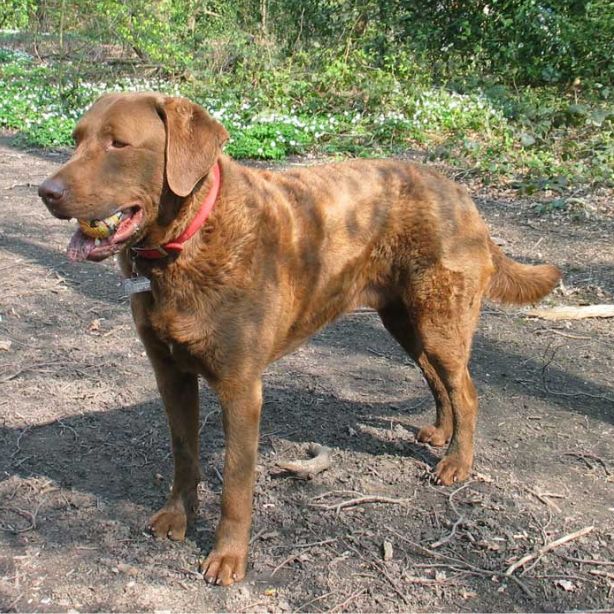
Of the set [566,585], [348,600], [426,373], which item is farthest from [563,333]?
[348,600]

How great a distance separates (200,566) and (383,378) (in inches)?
81.2

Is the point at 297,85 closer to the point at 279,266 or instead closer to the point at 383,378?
the point at 383,378

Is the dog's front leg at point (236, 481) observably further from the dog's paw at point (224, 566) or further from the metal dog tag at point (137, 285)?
the metal dog tag at point (137, 285)

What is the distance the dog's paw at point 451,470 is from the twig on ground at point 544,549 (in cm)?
60

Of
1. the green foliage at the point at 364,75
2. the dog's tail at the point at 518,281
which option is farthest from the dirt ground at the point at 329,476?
the green foliage at the point at 364,75

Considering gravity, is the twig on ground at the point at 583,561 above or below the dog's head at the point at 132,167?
below

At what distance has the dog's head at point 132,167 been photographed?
2.72 meters

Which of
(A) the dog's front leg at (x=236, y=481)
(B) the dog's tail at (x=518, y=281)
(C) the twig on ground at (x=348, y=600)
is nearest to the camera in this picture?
(C) the twig on ground at (x=348, y=600)

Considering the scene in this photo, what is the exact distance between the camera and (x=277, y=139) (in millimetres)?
10945

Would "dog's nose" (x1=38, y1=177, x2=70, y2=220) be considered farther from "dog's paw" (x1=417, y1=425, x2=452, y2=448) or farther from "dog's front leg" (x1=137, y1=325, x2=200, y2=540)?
"dog's paw" (x1=417, y1=425, x2=452, y2=448)

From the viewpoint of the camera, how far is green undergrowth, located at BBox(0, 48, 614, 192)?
369 inches

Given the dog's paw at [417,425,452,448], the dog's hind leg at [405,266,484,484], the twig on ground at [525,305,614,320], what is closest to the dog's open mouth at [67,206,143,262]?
the dog's hind leg at [405,266,484,484]

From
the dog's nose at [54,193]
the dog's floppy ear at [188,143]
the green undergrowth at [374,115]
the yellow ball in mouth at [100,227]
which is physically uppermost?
the dog's floppy ear at [188,143]

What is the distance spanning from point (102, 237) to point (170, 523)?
129 cm
